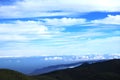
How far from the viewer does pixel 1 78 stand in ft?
641

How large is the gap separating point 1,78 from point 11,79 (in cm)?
692

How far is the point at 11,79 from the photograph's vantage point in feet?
653
